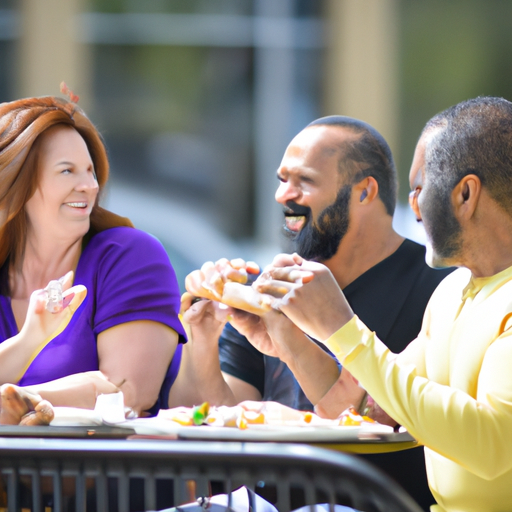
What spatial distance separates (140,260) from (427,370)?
0.96 meters

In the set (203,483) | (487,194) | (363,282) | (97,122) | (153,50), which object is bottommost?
(203,483)

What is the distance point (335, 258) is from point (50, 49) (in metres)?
4.48

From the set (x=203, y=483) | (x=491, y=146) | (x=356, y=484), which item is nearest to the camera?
(x=356, y=484)

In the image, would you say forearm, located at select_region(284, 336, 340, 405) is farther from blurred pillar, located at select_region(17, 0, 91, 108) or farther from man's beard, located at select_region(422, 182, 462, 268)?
blurred pillar, located at select_region(17, 0, 91, 108)

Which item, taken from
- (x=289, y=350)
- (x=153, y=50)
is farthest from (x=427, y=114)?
(x=289, y=350)

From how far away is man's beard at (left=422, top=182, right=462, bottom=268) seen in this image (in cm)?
174

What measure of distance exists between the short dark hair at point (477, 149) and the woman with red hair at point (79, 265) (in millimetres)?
951

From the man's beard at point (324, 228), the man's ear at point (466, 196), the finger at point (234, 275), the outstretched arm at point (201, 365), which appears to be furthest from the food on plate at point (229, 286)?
the man's ear at point (466, 196)

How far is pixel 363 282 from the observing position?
2516 mm

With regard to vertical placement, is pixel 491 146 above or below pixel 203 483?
above

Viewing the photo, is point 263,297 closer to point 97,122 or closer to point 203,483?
point 203,483

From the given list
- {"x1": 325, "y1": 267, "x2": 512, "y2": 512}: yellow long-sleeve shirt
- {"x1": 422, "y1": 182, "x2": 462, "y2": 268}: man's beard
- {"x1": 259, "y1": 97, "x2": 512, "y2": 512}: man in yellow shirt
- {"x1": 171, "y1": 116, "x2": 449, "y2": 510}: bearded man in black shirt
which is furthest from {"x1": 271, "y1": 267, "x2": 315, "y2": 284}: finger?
{"x1": 171, "y1": 116, "x2": 449, "y2": 510}: bearded man in black shirt

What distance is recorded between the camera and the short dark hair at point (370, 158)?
2.60 m

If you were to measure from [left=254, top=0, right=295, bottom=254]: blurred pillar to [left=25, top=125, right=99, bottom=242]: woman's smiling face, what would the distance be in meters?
4.17
